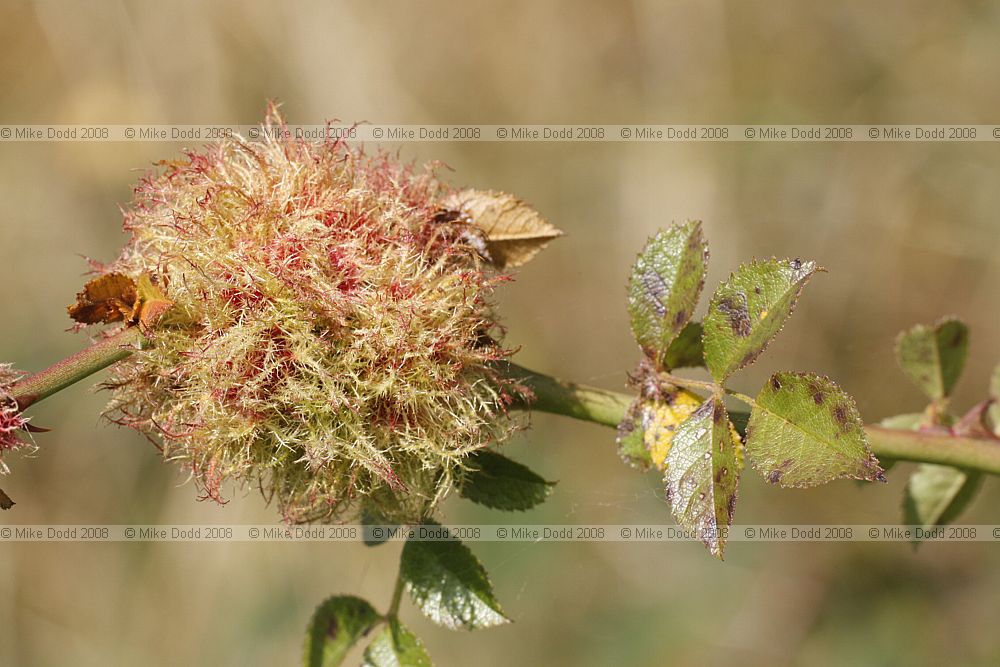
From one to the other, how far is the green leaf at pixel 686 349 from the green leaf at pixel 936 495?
35.9 inches

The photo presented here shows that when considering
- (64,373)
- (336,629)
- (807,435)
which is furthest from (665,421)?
(64,373)

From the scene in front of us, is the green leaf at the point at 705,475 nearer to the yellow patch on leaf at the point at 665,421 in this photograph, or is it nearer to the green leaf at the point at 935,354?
the yellow patch on leaf at the point at 665,421

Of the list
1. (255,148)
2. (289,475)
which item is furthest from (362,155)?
(289,475)

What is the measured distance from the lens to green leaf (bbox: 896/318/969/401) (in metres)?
1.98

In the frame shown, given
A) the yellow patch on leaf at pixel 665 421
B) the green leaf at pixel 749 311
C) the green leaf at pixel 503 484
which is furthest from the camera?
the green leaf at pixel 503 484

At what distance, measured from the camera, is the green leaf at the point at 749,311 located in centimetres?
134

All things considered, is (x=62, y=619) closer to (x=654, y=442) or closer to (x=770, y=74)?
(x=654, y=442)

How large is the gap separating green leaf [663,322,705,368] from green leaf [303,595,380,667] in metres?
0.89

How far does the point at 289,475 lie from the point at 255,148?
647 mm

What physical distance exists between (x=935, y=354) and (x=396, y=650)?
1552 mm

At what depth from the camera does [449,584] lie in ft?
5.29

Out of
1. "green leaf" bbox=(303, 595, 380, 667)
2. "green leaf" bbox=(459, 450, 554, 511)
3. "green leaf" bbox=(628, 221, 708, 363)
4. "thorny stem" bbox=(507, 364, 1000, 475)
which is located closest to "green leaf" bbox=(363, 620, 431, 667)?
"green leaf" bbox=(303, 595, 380, 667)

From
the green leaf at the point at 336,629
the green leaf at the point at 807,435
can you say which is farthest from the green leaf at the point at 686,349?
the green leaf at the point at 336,629

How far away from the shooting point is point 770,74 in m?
5.04
